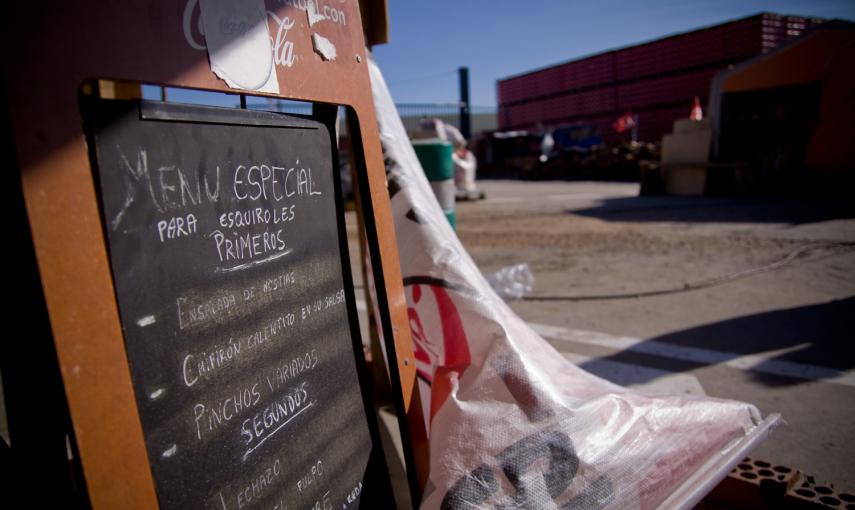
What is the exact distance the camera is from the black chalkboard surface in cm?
93

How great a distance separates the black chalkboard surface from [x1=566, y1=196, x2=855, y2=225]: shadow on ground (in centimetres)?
766

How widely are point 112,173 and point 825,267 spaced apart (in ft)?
18.7

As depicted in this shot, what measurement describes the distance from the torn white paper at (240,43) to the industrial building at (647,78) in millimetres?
19677

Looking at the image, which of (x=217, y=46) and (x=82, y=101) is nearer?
(x=82, y=101)

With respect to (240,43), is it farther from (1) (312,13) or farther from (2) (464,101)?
(2) (464,101)

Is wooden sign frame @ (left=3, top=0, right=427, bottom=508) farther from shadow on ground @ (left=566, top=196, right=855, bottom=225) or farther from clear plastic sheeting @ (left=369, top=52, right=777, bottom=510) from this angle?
shadow on ground @ (left=566, top=196, right=855, bottom=225)

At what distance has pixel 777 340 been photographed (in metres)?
3.09

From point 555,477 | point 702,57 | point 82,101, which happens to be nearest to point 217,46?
point 82,101

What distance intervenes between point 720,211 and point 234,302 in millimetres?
9214

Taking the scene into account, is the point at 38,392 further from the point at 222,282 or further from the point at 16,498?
the point at 222,282

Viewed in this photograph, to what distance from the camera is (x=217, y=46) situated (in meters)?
1.04

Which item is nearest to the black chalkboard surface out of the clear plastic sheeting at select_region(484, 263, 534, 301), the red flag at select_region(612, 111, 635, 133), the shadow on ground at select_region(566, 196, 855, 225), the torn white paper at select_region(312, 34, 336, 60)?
the torn white paper at select_region(312, 34, 336, 60)

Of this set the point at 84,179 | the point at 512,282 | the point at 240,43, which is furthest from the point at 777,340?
the point at 84,179

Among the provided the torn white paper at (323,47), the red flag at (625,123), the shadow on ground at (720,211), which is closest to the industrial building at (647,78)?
the red flag at (625,123)
